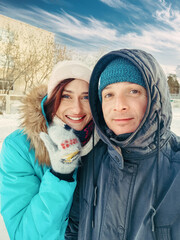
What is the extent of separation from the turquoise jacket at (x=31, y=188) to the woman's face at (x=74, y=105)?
208 millimetres

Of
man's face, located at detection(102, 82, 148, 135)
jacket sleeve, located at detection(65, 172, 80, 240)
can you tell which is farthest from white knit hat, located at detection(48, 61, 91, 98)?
jacket sleeve, located at detection(65, 172, 80, 240)

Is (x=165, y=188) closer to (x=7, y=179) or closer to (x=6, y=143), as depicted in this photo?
(x=7, y=179)

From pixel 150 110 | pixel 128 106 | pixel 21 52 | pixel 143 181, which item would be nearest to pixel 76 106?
pixel 128 106

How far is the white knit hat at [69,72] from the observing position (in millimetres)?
1539

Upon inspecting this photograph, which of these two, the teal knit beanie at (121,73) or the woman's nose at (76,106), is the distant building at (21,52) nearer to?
the woman's nose at (76,106)

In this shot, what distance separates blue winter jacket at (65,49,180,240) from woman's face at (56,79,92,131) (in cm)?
42

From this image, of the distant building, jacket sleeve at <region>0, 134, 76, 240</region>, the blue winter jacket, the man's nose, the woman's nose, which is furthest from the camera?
the distant building

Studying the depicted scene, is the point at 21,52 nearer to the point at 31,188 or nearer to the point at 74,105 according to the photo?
the point at 74,105

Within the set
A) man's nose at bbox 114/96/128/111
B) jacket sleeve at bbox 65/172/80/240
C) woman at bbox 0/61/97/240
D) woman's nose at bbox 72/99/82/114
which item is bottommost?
jacket sleeve at bbox 65/172/80/240

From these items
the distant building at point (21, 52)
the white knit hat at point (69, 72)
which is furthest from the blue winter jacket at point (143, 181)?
the distant building at point (21, 52)

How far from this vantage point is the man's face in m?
1.07

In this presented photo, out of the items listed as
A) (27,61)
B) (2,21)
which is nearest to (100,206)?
(27,61)

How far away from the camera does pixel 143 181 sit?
1.04 m

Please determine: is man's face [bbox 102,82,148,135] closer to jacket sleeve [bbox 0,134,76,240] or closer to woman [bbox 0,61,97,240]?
woman [bbox 0,61,97,240]
